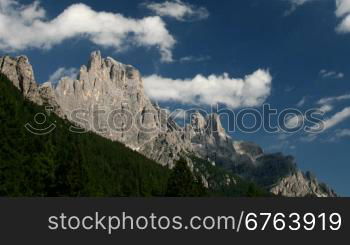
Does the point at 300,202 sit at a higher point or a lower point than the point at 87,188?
lower

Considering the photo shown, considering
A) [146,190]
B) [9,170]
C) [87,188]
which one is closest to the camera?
[9,170]

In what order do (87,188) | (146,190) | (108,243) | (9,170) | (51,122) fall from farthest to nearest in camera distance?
(51,122) < (146,190) < (87,188) < (9,170) < (108,243)

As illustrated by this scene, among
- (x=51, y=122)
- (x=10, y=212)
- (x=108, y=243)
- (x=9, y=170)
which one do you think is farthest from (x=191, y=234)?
(x=51, y=122)

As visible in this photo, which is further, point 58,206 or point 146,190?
point 146,190

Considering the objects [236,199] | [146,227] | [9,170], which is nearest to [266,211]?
[236,199]

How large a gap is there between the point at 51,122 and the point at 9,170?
126950 mm

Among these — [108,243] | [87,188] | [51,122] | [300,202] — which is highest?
[51,122]

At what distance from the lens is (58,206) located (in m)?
31.7

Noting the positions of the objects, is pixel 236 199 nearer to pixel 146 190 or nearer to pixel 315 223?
pixel 315 223

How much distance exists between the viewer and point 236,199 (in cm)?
3189

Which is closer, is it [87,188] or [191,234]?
[191,234]

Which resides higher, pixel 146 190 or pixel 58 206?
pixel 146 190

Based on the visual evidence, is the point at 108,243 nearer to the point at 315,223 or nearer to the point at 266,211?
the point at 266,211

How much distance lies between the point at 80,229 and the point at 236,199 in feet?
27.2
